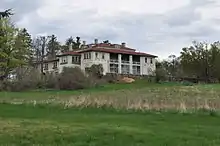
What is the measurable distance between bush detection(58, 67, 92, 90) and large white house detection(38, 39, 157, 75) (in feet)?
89.2

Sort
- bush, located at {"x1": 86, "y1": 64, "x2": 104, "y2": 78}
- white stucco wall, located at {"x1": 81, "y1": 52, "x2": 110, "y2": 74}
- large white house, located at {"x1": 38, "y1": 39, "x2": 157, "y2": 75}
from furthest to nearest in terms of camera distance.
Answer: large white house, located at {"x1": 38, "y1": 39, "x2": 157, "y2": 75} → white stucco wall, located at {"x1": 81, "y1": 52, "x2": 110, "y2": 74} → bush, located at {"x1": 86, "y1": 64, "x2": 104, "y2": 78}

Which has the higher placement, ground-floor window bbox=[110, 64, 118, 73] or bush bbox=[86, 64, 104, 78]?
ground-floor window bbox=[110, 64, 118, 73]

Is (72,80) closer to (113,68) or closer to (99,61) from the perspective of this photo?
(99,61)

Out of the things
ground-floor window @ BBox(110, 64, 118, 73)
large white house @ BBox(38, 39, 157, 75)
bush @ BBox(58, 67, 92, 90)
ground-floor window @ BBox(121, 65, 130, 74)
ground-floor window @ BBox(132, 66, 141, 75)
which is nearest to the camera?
bush @ BBox(58, 67, 92, 90)

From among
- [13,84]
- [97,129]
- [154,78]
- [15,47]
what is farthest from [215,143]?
[154,78]

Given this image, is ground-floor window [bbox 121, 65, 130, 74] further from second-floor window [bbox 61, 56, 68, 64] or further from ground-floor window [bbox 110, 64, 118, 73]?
second-floor window [bbox 61, 56, 68, 64]

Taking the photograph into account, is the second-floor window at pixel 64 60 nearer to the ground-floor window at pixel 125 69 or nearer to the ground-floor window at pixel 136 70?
the ground-floor window at pixel 125 69

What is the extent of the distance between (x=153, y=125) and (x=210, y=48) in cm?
8673

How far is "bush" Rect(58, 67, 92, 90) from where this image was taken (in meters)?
77.4

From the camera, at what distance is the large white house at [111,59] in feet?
358

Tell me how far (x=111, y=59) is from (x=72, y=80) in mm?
34423

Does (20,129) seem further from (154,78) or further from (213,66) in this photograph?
(213,66)

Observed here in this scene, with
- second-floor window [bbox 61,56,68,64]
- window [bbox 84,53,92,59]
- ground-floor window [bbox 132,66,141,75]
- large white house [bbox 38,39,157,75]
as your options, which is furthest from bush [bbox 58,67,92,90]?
ground-floor window [bbox 132,66,141,75]

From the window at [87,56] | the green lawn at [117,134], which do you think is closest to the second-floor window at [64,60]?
the window at [87,56]
